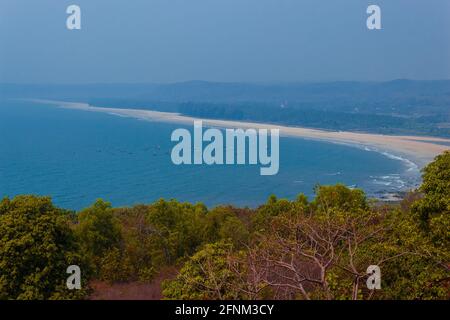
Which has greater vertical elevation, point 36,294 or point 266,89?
point 266,89

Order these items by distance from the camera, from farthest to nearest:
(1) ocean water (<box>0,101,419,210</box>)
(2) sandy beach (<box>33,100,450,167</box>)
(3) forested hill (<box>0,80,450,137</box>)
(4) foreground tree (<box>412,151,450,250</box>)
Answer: (3) forested hill (<box>0,80,450,137</box>)
(2) sandy beach (<box>33,100,450,167</box>)
(1) ocean water (<box>0,101,419,210</box>)
(4) foreground tree (<box>412,151,450,250</box>)

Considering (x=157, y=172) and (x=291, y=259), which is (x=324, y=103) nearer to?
(x=157, y=172)

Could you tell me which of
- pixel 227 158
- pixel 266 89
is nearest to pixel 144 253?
pixel 227 158

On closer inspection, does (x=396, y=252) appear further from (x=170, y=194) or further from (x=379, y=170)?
(x=379, y=170)

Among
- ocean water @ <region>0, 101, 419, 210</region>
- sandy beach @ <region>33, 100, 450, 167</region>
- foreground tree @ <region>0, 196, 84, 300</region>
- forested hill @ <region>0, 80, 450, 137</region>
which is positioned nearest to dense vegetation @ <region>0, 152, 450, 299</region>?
foreground tree @ <region>0, 196, 84, 300</region>

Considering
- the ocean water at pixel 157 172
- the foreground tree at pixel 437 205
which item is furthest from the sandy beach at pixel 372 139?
the foreground tree at pixel 437 205

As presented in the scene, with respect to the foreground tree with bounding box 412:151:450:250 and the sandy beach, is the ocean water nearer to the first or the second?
the sandy beach

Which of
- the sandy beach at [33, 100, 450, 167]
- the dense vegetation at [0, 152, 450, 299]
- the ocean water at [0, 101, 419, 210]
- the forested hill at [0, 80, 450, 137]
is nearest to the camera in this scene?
the dense vegetation at [0, 152, 450, 299]

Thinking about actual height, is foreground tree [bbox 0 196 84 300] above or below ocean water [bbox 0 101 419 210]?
above
